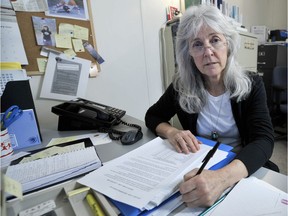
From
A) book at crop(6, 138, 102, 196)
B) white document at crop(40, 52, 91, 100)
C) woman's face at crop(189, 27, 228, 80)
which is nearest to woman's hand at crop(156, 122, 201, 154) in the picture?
book at crop(6, 138, 102, 196)

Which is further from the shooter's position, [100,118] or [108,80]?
[108,80]

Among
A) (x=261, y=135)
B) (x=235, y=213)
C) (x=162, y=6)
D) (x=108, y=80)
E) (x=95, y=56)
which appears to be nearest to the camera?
(x=235, y=213)

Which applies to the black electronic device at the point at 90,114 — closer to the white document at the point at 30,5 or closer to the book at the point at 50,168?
the book at the point at 50,168

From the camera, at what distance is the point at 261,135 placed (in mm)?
769

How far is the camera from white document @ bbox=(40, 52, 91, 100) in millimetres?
1436

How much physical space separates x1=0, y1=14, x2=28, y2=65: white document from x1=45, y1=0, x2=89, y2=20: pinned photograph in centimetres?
23

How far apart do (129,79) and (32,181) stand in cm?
131

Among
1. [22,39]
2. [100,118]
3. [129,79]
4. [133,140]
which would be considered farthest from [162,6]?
[133,140]

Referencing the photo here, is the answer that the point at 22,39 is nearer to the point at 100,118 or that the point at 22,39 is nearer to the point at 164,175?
the point at 100,118

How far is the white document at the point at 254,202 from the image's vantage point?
0.42 meters

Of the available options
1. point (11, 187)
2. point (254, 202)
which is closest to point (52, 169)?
point (11, 187)

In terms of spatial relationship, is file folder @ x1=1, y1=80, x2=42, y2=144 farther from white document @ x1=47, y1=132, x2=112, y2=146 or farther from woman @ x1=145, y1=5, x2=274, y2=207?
woman @ x1=145, y1=5, x2=274, y2=207

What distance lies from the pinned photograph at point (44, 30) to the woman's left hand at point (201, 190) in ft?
4.49

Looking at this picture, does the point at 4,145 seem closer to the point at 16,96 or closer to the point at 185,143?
the point at 16,96
